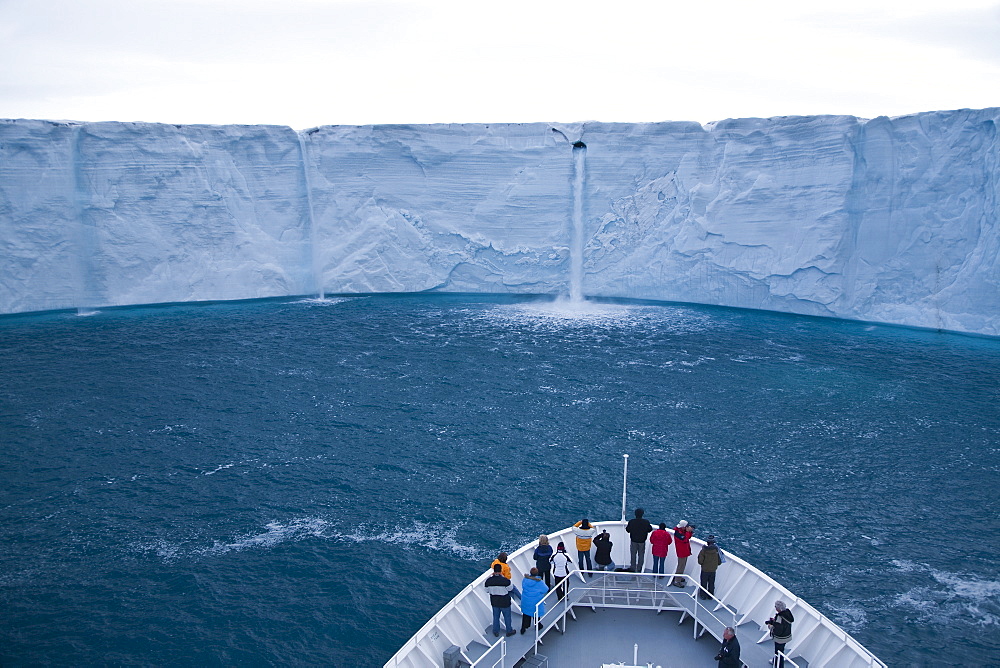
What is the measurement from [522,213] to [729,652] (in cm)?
2344

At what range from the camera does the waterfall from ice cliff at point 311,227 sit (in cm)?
2762

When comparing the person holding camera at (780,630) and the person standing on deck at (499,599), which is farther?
the person standing on deck at (499,599)

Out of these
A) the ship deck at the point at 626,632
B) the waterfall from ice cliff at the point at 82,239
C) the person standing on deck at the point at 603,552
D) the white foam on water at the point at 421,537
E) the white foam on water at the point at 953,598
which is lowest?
the white foam on water at the point at 953,598

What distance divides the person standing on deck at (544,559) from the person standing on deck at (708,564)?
61.7 inches

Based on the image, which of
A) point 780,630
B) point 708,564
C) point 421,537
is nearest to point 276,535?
point 421,537

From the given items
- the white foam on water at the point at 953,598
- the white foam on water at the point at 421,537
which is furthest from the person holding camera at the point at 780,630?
the white foam on water at the point at 421,537

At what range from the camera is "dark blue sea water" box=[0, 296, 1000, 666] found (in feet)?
28.1

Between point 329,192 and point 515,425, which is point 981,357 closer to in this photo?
point 515,425

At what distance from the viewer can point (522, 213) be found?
28344mm

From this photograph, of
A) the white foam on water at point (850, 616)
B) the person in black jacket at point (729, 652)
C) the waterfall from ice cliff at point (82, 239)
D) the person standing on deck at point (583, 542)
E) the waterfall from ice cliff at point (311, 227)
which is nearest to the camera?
the person in black jacket at point (729, 652)

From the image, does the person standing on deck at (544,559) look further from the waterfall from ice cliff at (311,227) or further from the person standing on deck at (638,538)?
the waterfall from ice cliff at (311,227)

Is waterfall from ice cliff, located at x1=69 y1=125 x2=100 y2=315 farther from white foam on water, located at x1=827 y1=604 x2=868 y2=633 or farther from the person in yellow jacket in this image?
white foam on water, located at x1=827 y1=604 x2=868 y2=633

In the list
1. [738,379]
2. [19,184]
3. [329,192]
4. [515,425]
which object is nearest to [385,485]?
[515,425]

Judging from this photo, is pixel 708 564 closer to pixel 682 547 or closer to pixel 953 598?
pixel 682 547
